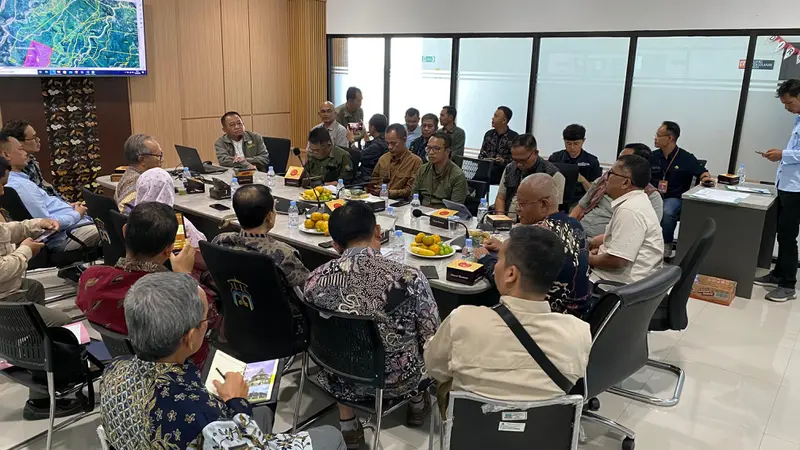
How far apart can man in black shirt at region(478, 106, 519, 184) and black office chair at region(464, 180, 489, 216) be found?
1.14m

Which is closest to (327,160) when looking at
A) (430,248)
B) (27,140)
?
(27,140)

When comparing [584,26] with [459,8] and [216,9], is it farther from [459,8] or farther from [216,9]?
[216,9]

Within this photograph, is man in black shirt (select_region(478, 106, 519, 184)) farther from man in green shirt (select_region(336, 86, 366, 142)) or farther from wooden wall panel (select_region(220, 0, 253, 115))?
wooden wall panel (select_region(220, 0, 253, 115))

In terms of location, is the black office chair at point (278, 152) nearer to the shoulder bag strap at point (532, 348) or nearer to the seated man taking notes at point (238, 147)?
the seated man taking notes at point (238, 147)

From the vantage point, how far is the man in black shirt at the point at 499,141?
628cm

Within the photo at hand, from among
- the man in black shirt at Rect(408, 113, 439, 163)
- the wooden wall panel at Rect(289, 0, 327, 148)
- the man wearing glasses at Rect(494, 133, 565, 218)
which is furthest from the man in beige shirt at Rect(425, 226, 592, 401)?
the wooden wall panel at Rect(289, 0, 327, 148)

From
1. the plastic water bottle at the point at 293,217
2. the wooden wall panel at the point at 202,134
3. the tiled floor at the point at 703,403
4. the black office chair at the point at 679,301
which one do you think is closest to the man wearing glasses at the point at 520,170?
the black office chair at the point at 679,301

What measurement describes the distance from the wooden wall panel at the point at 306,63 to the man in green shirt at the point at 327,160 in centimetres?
336

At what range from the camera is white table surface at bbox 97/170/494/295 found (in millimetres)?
2910

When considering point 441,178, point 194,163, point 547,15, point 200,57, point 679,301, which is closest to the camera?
point 679,301

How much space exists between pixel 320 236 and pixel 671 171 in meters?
3.64

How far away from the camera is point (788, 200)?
4.72 metres

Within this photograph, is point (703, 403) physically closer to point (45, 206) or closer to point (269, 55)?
point (45, 206)

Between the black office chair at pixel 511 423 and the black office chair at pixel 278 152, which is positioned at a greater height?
the black office chair at pixel 278 152
